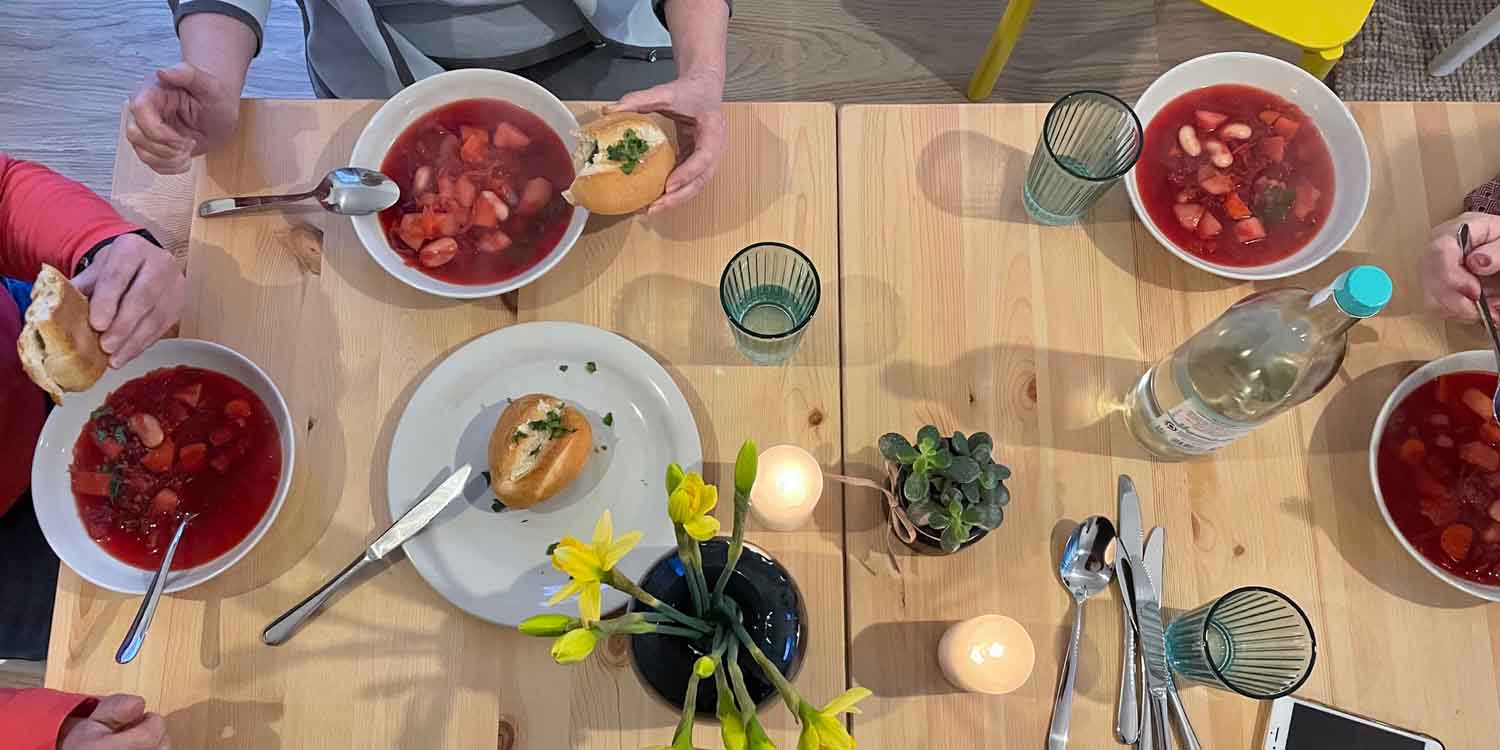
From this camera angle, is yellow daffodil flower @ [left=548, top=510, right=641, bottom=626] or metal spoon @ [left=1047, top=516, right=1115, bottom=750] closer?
yellow daffodil flower @ [left=548, top=510, right=641, bottom=626]

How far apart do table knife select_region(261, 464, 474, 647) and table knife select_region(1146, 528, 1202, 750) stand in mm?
764

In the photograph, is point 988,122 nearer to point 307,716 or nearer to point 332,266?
point 332,266

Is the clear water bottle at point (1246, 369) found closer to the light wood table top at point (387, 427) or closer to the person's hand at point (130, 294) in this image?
the light wood table top at point (387, 427)

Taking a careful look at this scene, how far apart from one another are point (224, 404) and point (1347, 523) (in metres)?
1.26

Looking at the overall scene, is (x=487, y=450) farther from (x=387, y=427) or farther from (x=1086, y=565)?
(x=1086, y=565)

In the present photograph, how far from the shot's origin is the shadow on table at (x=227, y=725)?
954 mm

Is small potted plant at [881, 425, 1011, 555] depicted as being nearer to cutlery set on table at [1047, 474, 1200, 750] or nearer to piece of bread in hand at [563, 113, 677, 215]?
cutlery set on table at [1047, 474, 1200, 750]

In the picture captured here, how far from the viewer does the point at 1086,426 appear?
105cm

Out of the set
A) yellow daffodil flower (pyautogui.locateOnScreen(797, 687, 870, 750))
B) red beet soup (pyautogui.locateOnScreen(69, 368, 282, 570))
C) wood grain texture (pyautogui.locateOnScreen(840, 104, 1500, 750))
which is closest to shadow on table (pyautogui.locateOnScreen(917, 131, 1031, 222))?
wood grain texture (pyautogui.locateOnScreen(840, 104, 1500, 750))

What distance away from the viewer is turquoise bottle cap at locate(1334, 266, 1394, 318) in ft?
2.55

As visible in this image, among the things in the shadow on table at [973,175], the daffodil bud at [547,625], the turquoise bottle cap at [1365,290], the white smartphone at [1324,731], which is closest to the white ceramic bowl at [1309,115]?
the shadow on table at [973,175]

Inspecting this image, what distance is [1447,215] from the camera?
3.66 ft

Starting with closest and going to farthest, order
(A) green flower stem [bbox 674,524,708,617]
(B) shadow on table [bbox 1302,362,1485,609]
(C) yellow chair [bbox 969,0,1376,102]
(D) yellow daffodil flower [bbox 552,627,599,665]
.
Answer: (D) yellow daffodil flower [bbox 552,627,599,665]
(A) green flower stem [bbox 674,524,708,617]
(B) shadow on table [bbox 1302,362,1485,609]
(C) yellow chair [bbox 969,0,1376,102]

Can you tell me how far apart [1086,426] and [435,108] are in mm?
864
